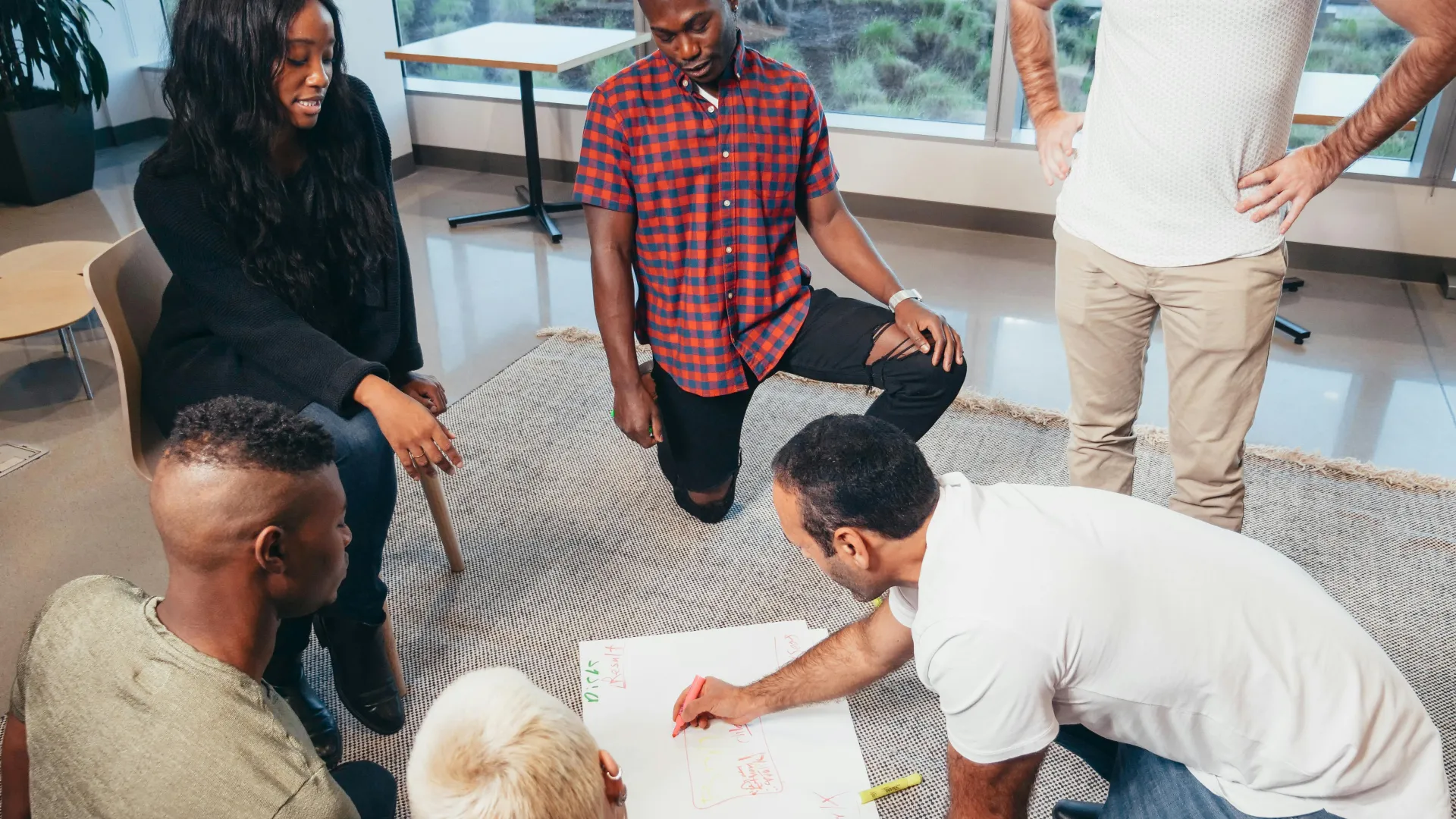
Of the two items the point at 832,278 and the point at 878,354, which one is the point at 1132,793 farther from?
the point at 832,278

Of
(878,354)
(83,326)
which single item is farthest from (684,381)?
(83,326)

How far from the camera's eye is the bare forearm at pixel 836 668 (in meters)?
1.45

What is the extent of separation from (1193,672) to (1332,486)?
1.61 m

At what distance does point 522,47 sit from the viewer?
383 cm

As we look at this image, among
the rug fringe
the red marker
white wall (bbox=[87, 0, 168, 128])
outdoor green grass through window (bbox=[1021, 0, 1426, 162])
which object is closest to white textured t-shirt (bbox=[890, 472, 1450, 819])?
the red marker

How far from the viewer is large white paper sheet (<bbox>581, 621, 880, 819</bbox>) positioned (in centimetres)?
145

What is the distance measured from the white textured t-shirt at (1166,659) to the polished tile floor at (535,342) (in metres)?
1.63

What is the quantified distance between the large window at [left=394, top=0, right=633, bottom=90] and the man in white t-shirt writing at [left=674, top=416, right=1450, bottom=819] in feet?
11.9

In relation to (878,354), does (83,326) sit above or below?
below

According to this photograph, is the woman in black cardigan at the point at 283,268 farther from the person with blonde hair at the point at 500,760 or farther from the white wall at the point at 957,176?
the white wall at the point at 957,176

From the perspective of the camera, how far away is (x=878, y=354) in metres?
2.11

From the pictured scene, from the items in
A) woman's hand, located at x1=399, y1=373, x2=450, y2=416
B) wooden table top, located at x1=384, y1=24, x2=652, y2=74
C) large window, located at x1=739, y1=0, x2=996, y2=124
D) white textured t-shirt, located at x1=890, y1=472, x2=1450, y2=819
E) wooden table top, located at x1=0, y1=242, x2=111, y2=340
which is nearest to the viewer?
white textured t-shirt, located at x1=890, y1=472, x2=1450, y2=819

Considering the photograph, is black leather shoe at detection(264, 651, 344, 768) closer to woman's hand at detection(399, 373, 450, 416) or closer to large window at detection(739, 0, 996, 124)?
woman's hand at detection(399, 373, 450, 416)

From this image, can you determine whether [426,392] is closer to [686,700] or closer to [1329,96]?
[686,700]
